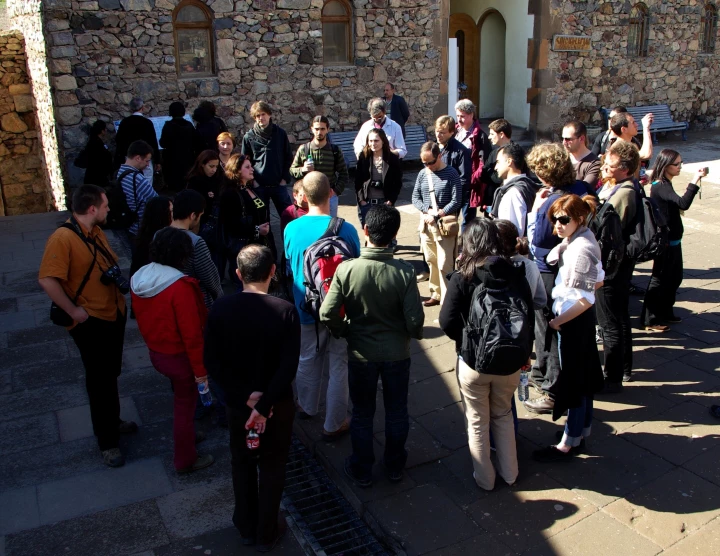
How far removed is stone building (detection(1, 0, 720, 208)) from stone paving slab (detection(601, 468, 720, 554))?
902 cm

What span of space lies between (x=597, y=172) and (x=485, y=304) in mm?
2693

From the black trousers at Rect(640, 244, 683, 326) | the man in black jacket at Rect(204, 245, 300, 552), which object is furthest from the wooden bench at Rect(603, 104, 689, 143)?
the man in black jacket at Rect(204, 245, 300, 552)

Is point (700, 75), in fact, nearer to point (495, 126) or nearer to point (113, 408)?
point (495, 126)

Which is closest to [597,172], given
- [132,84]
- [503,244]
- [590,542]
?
[503,244]

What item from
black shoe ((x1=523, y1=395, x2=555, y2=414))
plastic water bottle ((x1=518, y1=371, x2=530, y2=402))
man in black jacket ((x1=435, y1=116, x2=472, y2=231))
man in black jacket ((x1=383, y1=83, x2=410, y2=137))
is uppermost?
man in black jacket ((x1=383, y1=83, x2=410, y2=137))

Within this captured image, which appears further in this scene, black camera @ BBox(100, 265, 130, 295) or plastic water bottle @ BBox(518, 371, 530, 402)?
black camera @ BBox(100, 265, 130, 295)

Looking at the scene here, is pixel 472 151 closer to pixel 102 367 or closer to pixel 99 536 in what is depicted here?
pixel 102 367

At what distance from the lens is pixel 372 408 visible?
13.2 feet

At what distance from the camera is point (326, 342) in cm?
458

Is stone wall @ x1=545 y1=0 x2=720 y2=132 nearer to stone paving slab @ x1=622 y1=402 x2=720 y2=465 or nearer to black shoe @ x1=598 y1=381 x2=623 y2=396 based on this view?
black shoe @ x1=598 y1=381 x2=623 y2=396

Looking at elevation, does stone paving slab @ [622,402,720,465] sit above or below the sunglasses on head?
below

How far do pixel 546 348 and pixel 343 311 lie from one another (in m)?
1.59

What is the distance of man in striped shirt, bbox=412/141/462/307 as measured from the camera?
625 centimetres

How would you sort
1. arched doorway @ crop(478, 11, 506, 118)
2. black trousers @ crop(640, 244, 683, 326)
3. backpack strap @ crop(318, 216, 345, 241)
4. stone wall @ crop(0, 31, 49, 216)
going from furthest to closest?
arched doorway @ crop(478, 11, 506, 118), stone wall @ crop(0, 31, 49, 216), black trousers @ crop(640, 244, 683, 326), backpack strap @ crop(318, 216, 345, 241)
